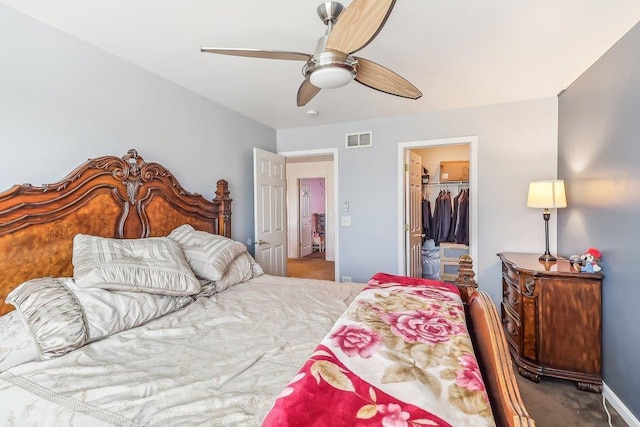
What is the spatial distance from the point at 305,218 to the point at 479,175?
5.09 meters

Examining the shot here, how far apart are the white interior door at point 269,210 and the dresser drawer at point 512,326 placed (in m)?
2.45

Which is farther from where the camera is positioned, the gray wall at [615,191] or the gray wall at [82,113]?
the gray wall at [615,191]

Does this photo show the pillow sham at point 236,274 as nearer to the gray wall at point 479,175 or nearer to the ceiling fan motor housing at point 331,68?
the ceiling fan motor housing at point 331,68

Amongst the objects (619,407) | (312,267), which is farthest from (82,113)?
(312,267)

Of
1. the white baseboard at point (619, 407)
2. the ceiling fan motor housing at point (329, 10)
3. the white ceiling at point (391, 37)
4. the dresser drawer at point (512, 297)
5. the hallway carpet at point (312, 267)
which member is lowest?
the white baseboard at point (619, 407)

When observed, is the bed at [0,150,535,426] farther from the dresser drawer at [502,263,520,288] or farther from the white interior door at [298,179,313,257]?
the white interior door at [298,179,313,257]

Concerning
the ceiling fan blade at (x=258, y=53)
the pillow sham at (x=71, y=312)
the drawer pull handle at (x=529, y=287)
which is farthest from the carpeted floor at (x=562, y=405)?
the ceiling fan blade at (x=258, y=53)

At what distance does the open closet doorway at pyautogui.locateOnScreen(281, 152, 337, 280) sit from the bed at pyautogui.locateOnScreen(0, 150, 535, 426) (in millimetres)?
4317

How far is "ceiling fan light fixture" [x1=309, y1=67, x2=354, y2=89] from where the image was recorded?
1.56 metres

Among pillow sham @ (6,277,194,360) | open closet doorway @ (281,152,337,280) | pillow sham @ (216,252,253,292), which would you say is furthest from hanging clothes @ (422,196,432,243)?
pillow sham @ (6,277,194,360)

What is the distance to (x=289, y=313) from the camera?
1.81m

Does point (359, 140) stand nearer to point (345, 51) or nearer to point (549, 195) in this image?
point (549, 195)

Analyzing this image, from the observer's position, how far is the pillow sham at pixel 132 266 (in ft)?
5.17

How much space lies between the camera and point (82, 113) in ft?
6.68
